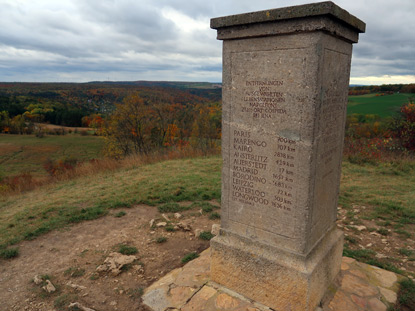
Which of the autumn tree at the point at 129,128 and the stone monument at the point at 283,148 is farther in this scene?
the autumn tree at the point at 129,128

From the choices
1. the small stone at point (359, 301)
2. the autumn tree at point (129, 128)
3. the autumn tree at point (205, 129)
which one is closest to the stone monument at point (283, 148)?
the small stone at point (359, 301)

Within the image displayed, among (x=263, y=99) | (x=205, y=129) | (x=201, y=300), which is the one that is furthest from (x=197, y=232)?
(x=205, y=129)

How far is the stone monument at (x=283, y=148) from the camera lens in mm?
2250

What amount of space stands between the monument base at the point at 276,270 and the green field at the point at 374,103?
86.9ft

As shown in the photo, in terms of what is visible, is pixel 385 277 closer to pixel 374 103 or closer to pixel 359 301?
pixel 359 301

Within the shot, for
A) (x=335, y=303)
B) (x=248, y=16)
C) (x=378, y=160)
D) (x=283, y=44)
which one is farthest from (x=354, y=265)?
(x=378, y=160)

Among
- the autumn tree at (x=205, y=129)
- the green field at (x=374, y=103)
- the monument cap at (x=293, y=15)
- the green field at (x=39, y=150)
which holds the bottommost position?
the green field at (x=39, y=150)

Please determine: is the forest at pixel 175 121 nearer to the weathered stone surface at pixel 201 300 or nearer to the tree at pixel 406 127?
the tree at pixel 406 127

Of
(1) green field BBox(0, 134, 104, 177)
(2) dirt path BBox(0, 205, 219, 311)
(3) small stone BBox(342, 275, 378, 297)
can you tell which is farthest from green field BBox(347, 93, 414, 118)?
(1) green field BBox(0, 134, 104, 177)

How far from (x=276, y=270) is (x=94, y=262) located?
2770 mm

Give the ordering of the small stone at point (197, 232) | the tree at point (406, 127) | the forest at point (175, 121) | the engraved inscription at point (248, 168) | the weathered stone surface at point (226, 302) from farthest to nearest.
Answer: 1. the forest at point (175, 121)
2. the tree at point (406, 127)
3. the small stone at point (197, 232)
4. the weathered stone surface at point (226, 302)
5. the engraved inscription at point (248, 168)

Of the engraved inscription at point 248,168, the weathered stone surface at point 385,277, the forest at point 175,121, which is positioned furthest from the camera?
the forest at point 175,121

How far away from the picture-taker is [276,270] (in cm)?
264

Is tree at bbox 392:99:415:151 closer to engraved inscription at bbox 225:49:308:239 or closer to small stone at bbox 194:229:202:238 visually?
small stone at bbox 194:229:202:238
